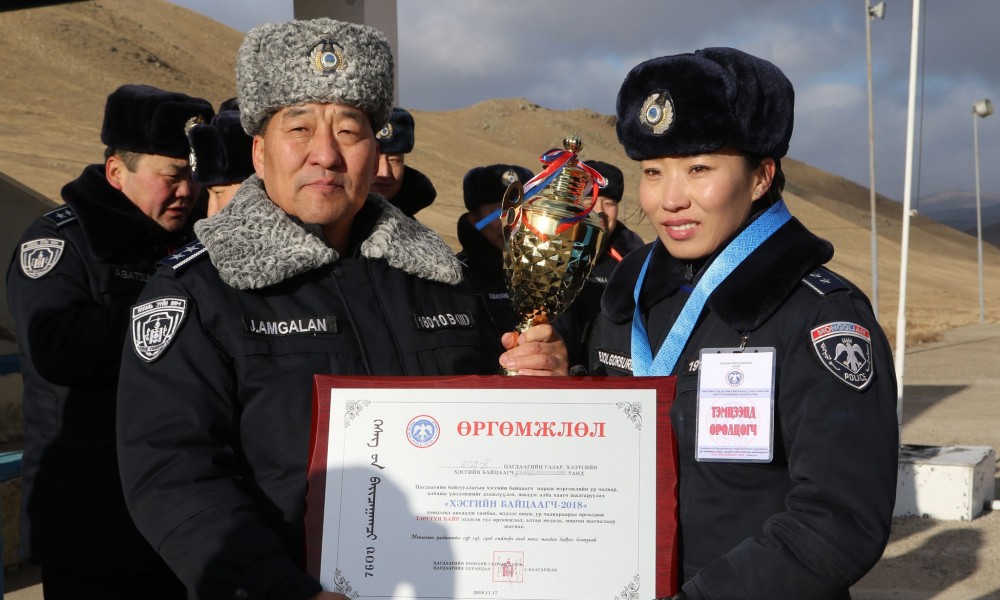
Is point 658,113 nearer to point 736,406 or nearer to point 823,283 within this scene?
point 823,283

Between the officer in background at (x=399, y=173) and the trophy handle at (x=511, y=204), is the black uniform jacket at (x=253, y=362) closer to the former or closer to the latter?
the trophy handle at (x=511, y=204)

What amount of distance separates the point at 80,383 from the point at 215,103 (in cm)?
6411

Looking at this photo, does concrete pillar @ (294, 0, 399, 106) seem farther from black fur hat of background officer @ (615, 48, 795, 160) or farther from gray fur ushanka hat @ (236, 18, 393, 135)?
black fur hat of background officer @ (615, 48, 795, 160)

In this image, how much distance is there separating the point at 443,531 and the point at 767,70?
1.14m

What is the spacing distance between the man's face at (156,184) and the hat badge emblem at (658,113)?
2016 mm

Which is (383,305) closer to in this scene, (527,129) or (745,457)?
(745,457)

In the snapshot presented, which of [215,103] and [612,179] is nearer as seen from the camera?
[612,179]

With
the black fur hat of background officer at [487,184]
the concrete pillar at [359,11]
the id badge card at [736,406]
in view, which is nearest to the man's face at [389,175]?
the black fur hat of background officer at [487,184]

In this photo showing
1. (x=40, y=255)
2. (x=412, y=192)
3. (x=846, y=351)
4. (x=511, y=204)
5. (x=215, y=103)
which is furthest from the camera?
(x=215, y=103)

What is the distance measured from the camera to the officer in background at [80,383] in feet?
10.6

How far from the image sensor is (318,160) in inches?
→ 93.4

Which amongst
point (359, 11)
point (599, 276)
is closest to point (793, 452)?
point (599, 276)

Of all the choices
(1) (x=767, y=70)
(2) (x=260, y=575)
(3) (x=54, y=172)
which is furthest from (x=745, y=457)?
(3) (x=54, y=172)

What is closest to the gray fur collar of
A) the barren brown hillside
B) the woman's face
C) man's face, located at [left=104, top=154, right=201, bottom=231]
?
the woman's face
